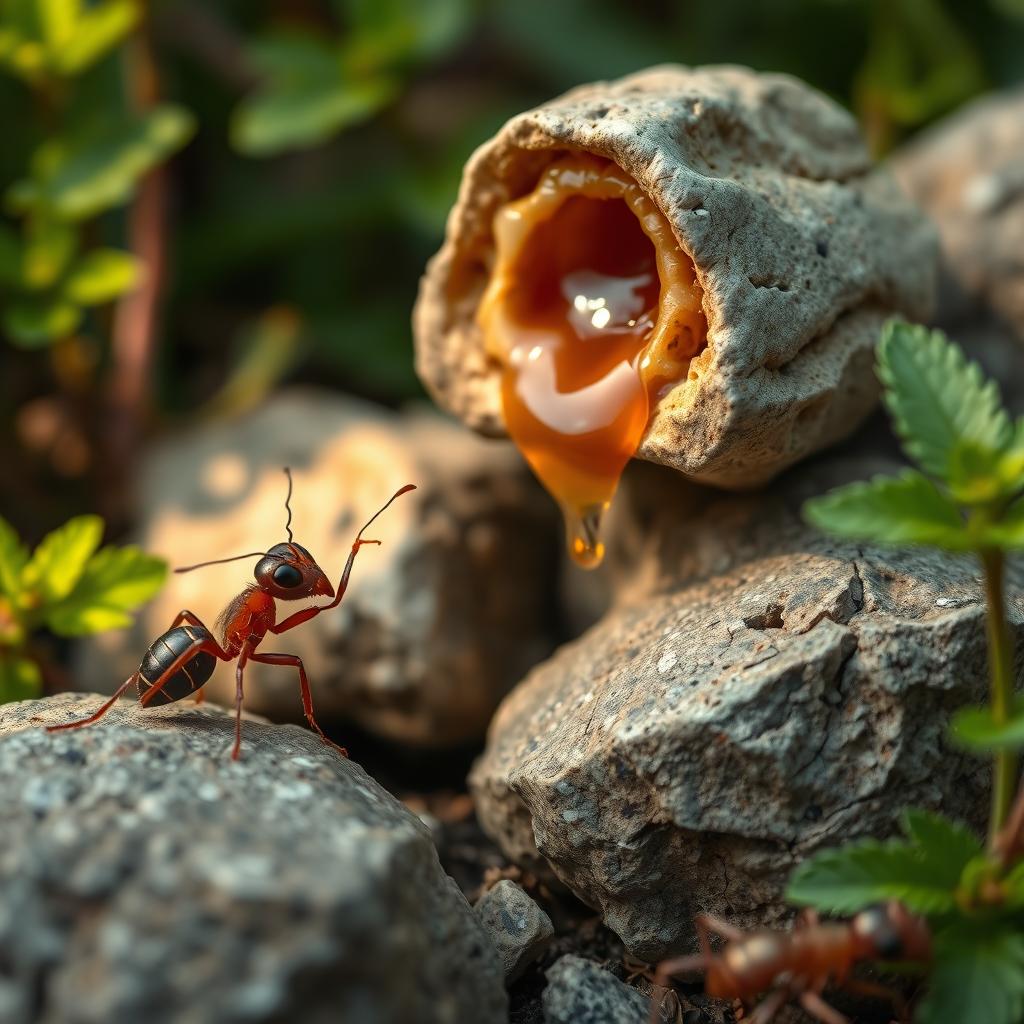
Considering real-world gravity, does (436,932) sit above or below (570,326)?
below

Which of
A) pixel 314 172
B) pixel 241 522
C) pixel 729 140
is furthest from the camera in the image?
pixel 314 172

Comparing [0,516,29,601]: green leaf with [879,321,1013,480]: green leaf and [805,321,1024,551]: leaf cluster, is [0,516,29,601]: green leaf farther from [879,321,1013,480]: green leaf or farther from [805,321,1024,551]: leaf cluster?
[879,321,1013,480]: green leaf

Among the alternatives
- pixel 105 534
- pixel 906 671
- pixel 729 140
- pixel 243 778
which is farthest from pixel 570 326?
pixel 105 534

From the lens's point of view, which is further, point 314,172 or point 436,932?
point 314,172

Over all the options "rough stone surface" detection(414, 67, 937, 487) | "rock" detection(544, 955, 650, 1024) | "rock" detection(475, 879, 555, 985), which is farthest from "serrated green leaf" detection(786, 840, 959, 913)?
"rough stone surface" detection(414, 67, 937, 487)

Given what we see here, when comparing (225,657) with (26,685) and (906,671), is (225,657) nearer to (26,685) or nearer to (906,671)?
(26,685)

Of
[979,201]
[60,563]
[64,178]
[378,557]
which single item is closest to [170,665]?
[60,563]

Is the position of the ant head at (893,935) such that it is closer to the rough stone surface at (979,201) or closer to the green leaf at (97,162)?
the rough stone surface at (979,201)

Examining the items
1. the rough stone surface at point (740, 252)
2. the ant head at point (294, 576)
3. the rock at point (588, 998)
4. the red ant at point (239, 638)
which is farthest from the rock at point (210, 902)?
the rough stone surface at point (740, 252)
